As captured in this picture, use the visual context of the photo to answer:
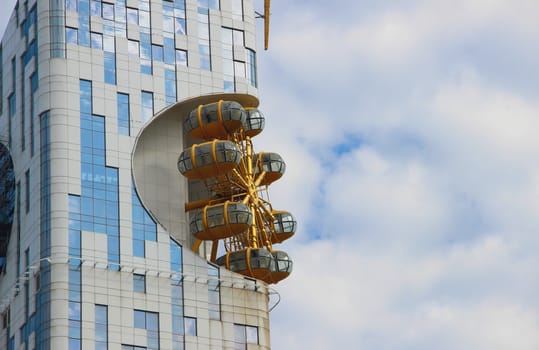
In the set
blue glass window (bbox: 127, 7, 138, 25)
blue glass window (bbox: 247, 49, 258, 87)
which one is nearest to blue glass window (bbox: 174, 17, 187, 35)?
blue glass window (bbox: 127, 7, 138, 25)

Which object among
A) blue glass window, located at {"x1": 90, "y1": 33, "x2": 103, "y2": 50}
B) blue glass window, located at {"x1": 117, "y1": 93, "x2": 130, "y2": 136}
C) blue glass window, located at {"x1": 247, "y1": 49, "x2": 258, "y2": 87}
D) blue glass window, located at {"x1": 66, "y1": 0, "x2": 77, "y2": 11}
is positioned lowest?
blue glass window, located at {"x1": 117, "y1": 93, "x2": 130, "y2": 136}

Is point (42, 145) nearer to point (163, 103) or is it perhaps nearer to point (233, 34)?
point (163, 103)

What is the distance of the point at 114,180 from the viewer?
129m

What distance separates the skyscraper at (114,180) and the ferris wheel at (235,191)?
982 millimetres

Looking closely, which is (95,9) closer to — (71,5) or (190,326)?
(71,5)

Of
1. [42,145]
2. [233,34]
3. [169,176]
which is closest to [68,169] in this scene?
[42,145]

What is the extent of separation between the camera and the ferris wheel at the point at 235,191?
132m

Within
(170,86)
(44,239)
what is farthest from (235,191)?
(44,239)

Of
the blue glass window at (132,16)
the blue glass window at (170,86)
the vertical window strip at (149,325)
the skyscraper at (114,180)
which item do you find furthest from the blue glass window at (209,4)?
the vertical window strip at (149,325)

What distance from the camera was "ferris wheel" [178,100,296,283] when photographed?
132125 mm

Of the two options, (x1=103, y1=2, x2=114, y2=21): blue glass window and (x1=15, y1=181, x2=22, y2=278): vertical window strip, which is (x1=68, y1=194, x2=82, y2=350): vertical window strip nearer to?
(x1=15, y1=181, x2=22, y2=278): vertical window strip

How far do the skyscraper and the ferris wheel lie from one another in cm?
98

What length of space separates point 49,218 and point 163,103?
1378 cm

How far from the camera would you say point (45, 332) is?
124 m
